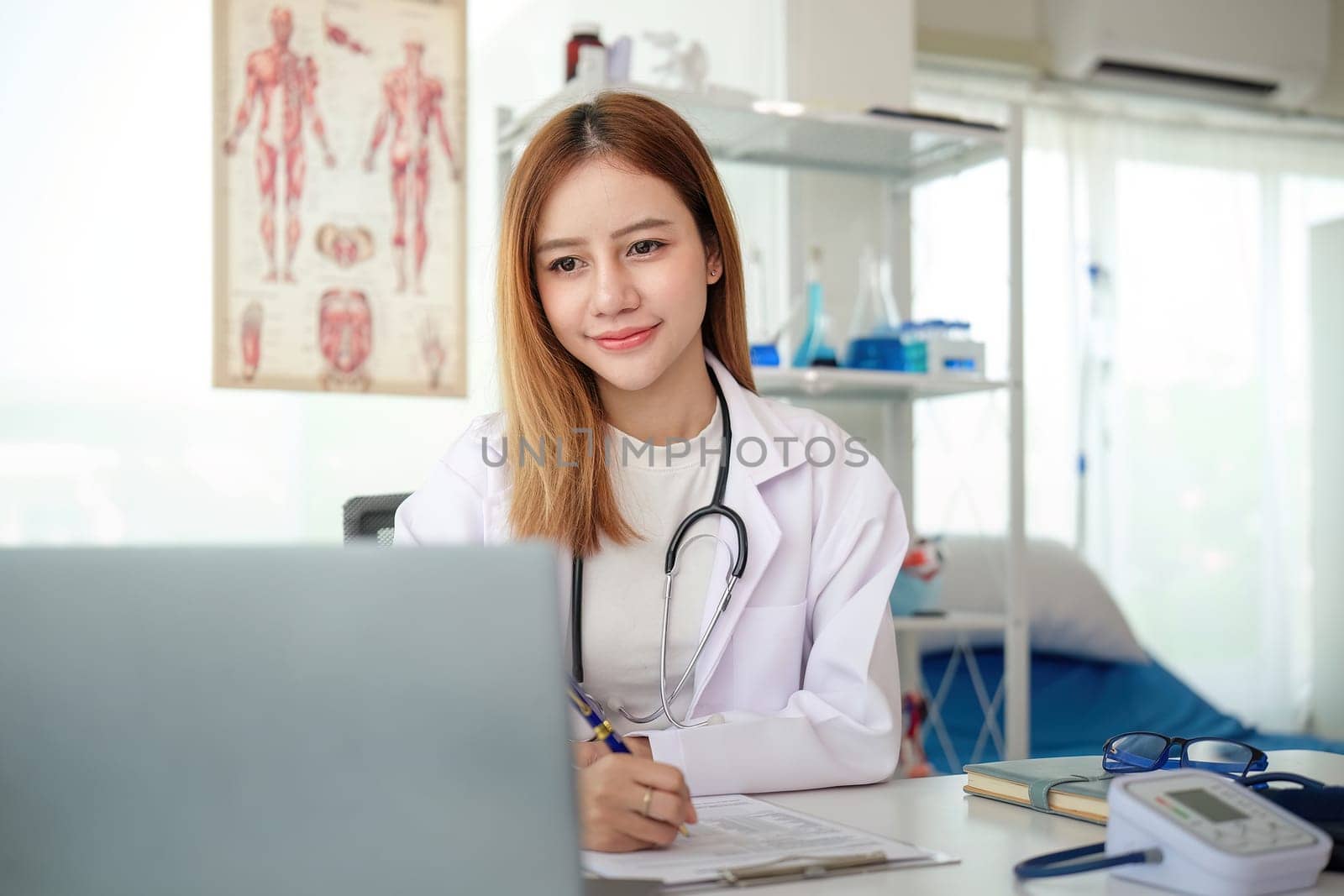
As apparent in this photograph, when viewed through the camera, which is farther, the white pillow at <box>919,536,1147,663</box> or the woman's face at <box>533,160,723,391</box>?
the white pillow at <box>919,536,1147,663</box>

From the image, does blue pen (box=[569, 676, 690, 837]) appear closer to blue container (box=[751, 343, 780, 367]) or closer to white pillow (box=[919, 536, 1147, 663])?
blue container (box=[751, 343, 780, 367])

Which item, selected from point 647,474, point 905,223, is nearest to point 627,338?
point 647,474

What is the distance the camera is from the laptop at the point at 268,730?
562 millimetres

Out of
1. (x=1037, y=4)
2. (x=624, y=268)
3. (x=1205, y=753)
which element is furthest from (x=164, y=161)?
(x=1037, y=4)

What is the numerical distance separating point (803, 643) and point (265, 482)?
185 cm

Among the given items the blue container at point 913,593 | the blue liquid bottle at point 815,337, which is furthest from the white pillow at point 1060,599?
the blue liquid bottle at point 815,337

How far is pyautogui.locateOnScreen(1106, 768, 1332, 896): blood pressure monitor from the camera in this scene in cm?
74

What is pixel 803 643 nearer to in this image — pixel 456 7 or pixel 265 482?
pixel 265 482

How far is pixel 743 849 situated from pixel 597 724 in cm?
28

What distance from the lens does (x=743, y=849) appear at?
Result: 0.85m

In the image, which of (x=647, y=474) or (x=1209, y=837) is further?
(x=647, y=474)

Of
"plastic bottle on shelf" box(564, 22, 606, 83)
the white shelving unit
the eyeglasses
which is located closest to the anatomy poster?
the white shelving unit

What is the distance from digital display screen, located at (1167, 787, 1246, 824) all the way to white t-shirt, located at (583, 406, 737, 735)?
661mm

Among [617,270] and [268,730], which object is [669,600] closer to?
[617,270]
